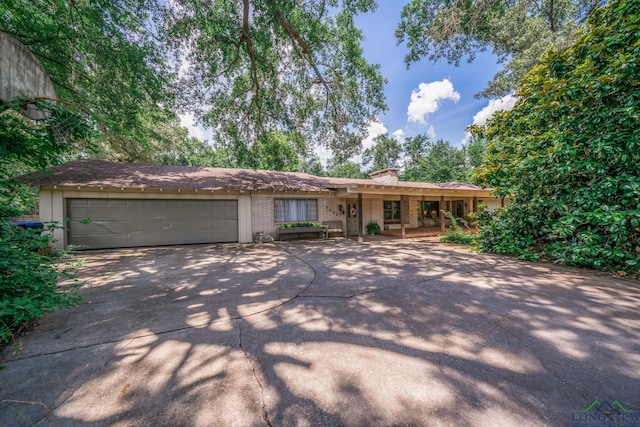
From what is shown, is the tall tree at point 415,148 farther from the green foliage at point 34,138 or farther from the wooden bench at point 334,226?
the green foliage at point 34,138

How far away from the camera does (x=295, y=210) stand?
441 inches

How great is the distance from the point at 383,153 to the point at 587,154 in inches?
1220

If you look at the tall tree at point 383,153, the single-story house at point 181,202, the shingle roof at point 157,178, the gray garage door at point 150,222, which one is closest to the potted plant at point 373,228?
the single-story house at point 181,202

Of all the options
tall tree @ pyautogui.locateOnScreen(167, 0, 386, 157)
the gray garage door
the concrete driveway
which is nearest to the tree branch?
tall tree @ pyautogui.locateOnScreen(167, 0, 386, 157)

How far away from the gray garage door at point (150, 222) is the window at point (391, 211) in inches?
339

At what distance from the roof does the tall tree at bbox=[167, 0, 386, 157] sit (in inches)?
75.6

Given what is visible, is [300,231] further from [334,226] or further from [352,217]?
[352,217]

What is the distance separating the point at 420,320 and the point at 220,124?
10.4m

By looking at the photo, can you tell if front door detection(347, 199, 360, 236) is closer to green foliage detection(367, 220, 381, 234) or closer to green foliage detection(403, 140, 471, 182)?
green foliage detection(367, 220, 381, 234)

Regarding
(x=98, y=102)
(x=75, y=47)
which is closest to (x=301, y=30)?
(x=75, y=47)

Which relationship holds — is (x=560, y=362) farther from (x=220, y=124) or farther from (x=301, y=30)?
(x=220, y=124)

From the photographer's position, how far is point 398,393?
5.69 feet
